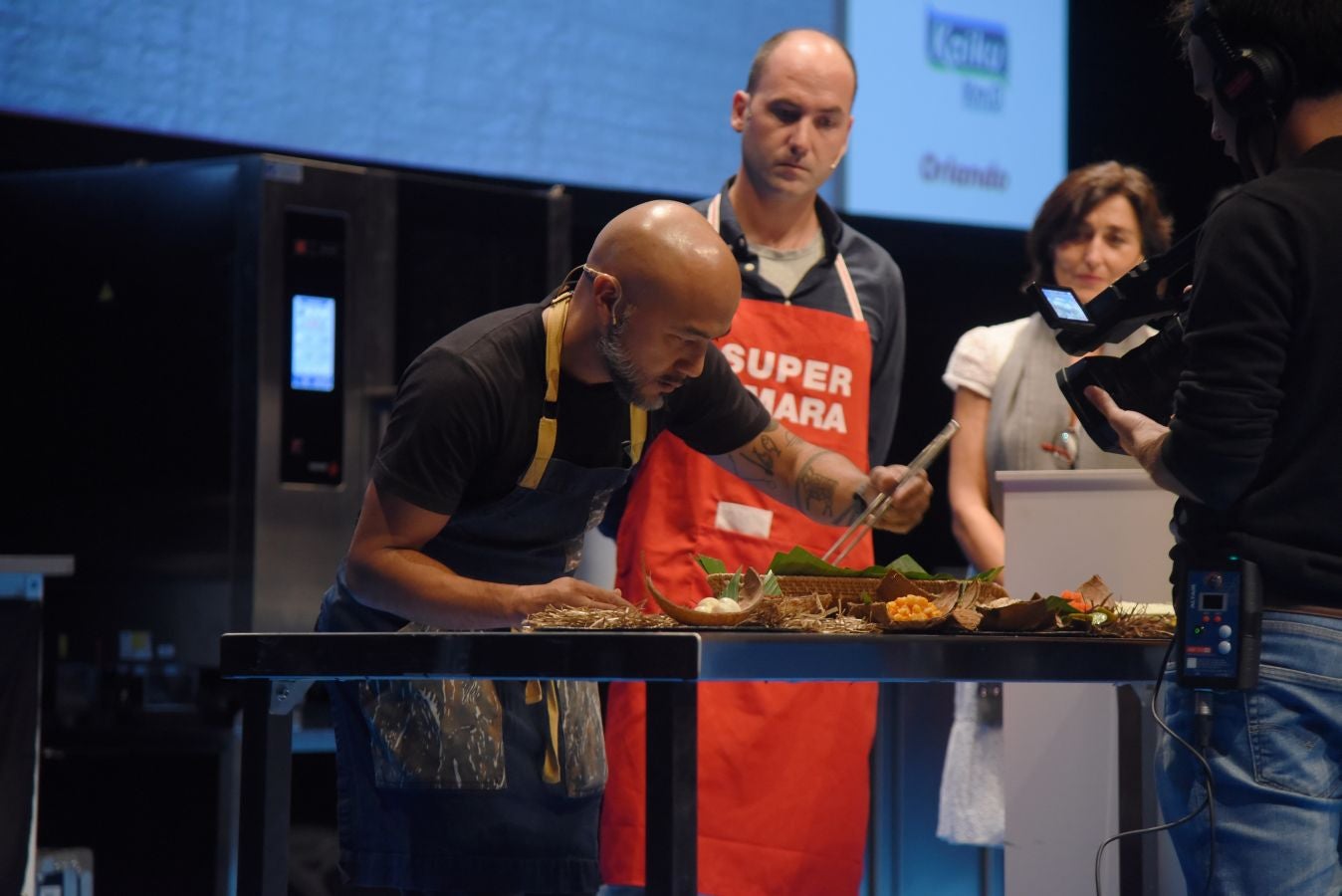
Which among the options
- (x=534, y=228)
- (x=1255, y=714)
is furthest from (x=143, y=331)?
(x=1255, y=714)

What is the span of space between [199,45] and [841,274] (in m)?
1.53

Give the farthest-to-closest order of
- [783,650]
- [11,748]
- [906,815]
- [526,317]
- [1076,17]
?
[1076,17] < [906,815] < [11,748] < [526,317] < [783,650]

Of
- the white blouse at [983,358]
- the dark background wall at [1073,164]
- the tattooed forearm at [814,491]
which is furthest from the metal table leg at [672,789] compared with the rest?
the dark background wall at [1073,164]

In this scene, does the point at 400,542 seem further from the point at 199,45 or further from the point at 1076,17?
the point at 1076,17

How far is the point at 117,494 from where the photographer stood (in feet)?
11.5

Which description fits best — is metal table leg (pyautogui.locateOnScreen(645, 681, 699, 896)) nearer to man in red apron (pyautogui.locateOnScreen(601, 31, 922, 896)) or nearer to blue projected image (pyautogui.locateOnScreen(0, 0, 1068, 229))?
man in red apron (pyautogui.locateOnScreen(601, 31, 922, 896))

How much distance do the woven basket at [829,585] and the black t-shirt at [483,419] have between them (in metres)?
0.37

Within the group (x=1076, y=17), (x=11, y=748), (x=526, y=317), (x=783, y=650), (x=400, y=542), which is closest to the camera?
(x=783, y=650)

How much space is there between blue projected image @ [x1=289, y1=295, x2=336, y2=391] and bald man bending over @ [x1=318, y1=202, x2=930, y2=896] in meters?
1.41

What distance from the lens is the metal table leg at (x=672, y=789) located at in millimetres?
1410

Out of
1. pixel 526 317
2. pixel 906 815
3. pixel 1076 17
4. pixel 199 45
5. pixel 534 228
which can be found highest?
pixel 1076 17

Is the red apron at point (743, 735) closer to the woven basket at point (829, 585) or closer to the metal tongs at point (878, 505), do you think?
the metal tongs at point (878, 505)

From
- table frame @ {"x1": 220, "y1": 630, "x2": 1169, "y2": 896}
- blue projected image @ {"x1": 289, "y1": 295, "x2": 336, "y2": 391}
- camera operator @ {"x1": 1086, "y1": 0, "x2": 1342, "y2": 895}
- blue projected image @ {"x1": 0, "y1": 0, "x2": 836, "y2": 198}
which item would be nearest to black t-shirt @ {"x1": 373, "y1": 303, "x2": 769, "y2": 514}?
table frame @ {"x1": 220, "y1": 630, "x2": 1169, "y2": 896}

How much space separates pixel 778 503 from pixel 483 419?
0.93 meters
